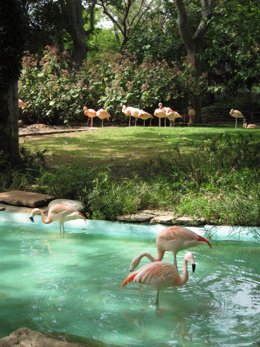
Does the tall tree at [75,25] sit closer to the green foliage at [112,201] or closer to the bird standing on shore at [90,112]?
the bird standing on shore at [90,112]

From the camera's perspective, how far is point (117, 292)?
490 cm

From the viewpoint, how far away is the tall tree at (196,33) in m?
18.8

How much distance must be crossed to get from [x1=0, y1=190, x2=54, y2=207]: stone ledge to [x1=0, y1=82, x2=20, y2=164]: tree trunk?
1986mm

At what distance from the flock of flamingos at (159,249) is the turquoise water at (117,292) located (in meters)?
0.22

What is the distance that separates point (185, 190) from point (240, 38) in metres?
13.0

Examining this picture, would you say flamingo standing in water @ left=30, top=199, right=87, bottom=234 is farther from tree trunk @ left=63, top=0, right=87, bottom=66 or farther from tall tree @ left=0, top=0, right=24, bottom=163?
tree trunk @ left=63, top=0, right=87, bottom=66

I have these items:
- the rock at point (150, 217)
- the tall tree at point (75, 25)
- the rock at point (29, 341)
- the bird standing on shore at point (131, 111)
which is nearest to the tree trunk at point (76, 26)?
the tall tree at point (75, 25)

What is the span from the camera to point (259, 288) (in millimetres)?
5012

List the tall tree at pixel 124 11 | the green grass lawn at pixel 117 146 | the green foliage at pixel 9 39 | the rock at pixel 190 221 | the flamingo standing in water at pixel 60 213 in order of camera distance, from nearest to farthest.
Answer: the flamingo standing in water at pixel 60 213, the rock at pixel 190 221, the green foliage at pixel 9 39, the green grass lawn at pixel 117 146, the tall tree at pixel 124 11

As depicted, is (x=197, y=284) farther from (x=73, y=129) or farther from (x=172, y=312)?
(x=73, y=129)

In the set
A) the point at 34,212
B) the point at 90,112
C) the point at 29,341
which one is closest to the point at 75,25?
the point at 90,112

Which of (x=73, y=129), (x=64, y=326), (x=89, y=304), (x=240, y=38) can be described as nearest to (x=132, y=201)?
(x=89, y=304)

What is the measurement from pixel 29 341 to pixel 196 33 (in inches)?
682

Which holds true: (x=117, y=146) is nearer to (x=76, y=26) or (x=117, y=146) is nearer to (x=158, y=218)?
(x=158, y=218)
